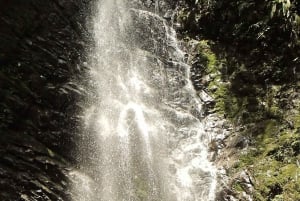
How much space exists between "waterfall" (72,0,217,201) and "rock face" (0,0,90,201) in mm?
522

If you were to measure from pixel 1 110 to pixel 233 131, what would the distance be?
19.0ft

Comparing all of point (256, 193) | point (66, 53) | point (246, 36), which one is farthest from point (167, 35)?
point (256, 193)

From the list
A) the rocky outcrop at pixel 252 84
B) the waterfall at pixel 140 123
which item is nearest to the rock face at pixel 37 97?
the waterfall at pixel 140 123

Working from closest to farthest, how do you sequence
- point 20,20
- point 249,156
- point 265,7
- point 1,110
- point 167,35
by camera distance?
point 1,110, point 249,156, point 20,20, point 265,7, point 167,35

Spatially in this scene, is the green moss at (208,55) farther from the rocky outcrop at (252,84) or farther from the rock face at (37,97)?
the rock face at (37,97)

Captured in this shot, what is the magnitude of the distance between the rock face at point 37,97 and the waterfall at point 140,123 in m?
0.52

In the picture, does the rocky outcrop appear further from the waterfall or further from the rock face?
the rock face

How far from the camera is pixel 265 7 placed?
11672 millimetres

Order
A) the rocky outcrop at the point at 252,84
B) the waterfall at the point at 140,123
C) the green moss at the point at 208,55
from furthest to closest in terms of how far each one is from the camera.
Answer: the green moss at the point at 208,55 → the waterfall at the point at 140,123 → the rocky outcrop at the point at 252,84

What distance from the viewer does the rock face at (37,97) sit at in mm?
7746

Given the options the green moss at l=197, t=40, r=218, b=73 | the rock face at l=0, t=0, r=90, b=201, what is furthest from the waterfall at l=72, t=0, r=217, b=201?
the green moss at l=197, t=40, r=218, b=73

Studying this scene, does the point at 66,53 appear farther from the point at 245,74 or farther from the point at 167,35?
the point at 245,74

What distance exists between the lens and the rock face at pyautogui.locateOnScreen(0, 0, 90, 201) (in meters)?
7.75

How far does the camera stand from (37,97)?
30.3ft
